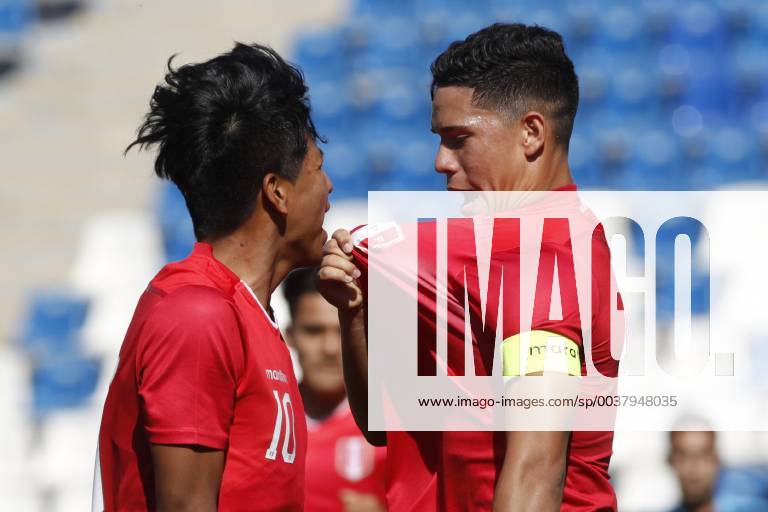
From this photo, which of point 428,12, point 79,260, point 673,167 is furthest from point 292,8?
point 673,167

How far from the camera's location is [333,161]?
802cm

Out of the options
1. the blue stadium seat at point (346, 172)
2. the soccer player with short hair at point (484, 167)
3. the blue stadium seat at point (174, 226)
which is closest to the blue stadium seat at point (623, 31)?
the blue stadium seat at point (346, 172)

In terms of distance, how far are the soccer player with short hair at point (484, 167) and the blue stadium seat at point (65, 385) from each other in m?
4.68

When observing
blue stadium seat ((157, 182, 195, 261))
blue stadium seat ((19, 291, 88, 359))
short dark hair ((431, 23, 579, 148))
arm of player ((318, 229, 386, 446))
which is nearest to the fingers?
arm of player ((318, 229, 386, 446))

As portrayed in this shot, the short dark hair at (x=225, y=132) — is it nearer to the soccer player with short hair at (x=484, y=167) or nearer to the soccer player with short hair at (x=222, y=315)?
the soccer player with short hair at (x=222, y=315)

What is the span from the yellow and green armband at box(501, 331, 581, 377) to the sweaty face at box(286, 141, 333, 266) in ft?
1.70

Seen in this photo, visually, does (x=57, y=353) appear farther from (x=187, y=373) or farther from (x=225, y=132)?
(x=187, y=373)

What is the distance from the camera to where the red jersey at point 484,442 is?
7.29ft

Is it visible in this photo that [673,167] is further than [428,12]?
No

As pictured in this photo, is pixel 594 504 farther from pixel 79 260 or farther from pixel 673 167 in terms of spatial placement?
pixel 79 260

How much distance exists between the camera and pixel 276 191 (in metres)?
2.32

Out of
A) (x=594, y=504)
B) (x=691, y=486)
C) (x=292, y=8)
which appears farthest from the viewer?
(x=292, y=8)

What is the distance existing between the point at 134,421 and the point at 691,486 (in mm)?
3493

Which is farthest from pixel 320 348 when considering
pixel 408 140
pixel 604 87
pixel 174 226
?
pixel 604 87
